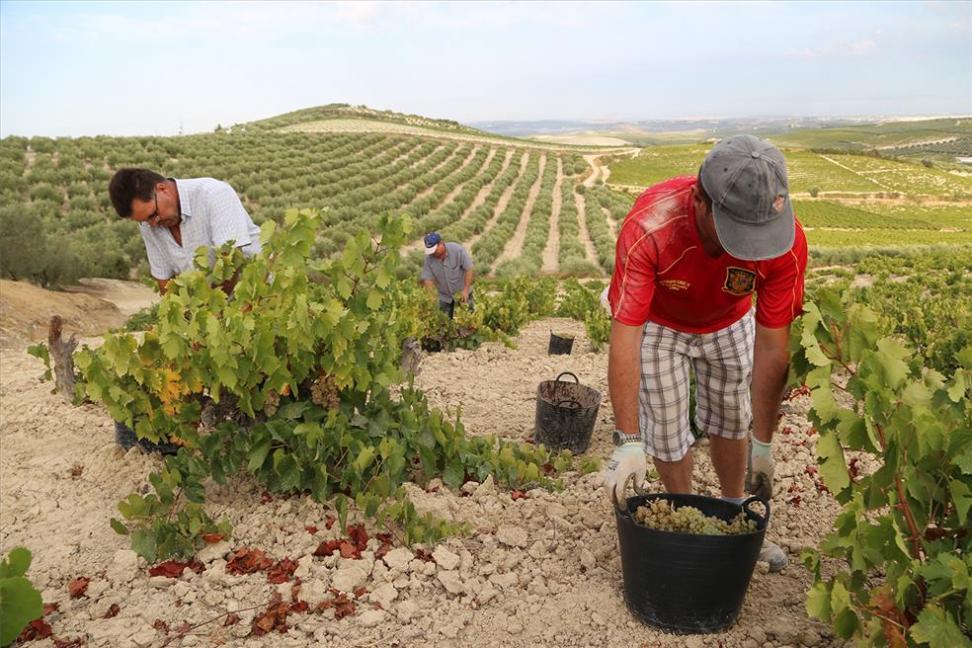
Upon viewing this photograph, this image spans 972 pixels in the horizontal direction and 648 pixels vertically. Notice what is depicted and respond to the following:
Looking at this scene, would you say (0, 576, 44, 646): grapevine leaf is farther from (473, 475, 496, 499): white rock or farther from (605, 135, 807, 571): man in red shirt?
(473, 475, 496, 499): white rock

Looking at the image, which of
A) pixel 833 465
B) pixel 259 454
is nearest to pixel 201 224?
pixel 259 454

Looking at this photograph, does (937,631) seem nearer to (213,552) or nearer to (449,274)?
(213,552)

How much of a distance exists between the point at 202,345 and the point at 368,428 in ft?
2.57

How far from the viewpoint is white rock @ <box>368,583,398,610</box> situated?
2734 millimetres

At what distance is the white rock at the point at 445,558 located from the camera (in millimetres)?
2936

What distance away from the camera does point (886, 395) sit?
1875 millimetres

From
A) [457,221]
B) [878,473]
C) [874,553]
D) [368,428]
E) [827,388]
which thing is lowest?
[457,221]

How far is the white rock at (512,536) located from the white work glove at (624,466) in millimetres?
721

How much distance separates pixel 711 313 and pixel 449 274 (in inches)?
199

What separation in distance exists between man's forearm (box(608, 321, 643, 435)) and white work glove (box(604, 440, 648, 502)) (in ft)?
0.20

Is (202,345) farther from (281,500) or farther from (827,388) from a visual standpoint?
(827,388)

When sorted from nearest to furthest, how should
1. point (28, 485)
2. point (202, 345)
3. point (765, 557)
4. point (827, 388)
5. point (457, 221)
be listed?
1. point (827, 388)
2. point (765, 557)
3. point (202, 345)
4. point (28, 485)
5. point (457, 221)

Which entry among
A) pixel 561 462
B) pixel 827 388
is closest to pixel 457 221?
pixel 561 462

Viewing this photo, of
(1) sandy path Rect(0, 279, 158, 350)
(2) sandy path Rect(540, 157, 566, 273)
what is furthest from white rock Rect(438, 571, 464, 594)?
(2) sandy path Rect(540, 157, 566, 273)
